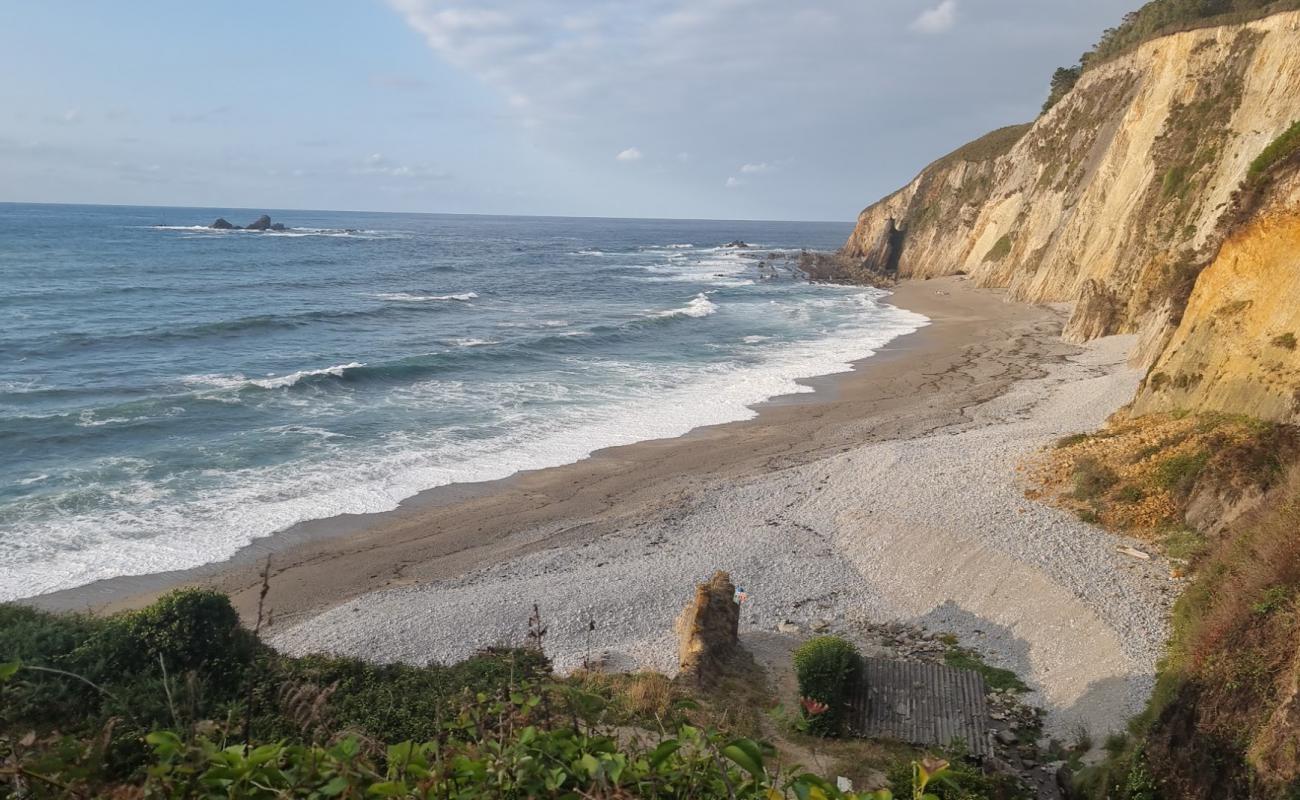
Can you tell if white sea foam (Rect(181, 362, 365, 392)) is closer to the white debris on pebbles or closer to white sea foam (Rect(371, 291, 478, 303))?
the white debris on pebbles

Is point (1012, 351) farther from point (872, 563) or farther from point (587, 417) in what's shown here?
point (872, 563)

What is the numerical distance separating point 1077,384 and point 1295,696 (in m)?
26.1

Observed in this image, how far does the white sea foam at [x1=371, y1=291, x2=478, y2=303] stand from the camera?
6087 cm

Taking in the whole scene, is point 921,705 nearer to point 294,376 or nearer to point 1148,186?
point 294,376

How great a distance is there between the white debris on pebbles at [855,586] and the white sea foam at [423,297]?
43.8 m

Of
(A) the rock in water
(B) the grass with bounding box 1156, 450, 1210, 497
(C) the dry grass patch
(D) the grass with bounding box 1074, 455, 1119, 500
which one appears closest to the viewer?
(A) the rock in water

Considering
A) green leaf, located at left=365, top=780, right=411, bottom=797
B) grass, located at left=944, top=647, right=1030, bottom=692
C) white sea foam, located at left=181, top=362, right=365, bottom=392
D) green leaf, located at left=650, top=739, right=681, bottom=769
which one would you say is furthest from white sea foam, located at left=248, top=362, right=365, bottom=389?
green leaf, located at left=650, top=739, right=681, bottom=769

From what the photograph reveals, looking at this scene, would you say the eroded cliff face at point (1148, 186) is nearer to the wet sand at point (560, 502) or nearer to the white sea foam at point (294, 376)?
the wet sand at point (560, 502)

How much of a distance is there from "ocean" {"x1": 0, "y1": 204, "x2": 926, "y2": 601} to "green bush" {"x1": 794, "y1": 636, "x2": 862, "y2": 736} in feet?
47.7

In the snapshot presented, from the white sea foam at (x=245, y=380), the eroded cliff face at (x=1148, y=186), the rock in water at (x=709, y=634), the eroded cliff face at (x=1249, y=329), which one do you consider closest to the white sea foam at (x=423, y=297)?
the white sea foam at (x=245, y=380)

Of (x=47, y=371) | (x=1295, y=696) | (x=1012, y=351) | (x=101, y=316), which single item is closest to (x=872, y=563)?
(x=1295, y=696)

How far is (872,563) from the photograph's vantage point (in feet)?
58.9

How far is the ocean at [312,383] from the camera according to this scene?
21.7 meters

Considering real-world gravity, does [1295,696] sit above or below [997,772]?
above
